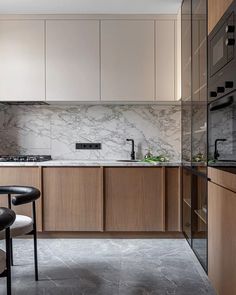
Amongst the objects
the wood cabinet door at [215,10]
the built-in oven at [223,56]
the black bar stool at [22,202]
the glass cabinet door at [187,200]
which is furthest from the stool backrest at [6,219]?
the glass cabinet door at [187,200]

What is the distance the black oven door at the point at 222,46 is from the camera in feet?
5.57

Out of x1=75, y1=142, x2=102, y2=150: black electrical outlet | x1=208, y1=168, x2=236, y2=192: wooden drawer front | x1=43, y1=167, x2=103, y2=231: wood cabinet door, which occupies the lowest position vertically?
x1=43, y1=167, x2=103, y2=231: wood cabinet door

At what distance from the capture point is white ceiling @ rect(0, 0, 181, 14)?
327 cm

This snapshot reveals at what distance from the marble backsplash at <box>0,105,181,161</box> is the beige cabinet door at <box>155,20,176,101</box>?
403 mm

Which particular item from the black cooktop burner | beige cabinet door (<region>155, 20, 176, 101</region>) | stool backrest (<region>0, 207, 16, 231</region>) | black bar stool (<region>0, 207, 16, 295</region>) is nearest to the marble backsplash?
the black cooktop burner

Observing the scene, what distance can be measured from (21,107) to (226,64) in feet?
9.07

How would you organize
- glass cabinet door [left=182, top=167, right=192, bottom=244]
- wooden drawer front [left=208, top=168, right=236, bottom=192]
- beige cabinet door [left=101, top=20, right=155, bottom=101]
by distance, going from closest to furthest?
wooden drawer front [left=208, top=168, right=236, bottom=192] → glass cabinet door [left=182, top=167, right=192, bottom=244] → beige cabinet door [left=101, top=20, right=155, bottom=101]

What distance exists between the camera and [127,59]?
3.53 m

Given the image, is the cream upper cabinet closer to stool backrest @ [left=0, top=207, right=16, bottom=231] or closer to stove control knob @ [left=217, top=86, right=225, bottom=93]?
stove control knob @ [left=217, top=86, right=225, bottom=93]

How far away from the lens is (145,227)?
345 cm

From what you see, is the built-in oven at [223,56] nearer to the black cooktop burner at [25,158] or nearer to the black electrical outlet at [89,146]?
the black electrical outlet at [89,146]

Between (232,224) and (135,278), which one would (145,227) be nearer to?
(135,278)

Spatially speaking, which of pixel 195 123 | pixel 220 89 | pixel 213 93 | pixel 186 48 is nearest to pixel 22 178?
pixel 195 123

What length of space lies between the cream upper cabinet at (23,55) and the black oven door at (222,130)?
200cm
